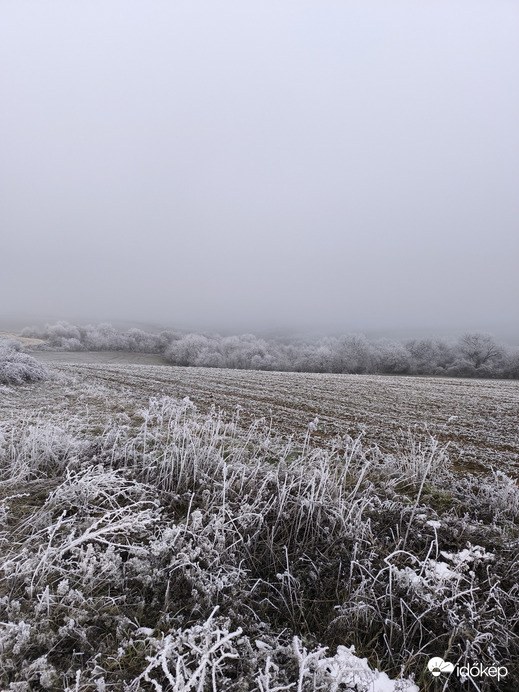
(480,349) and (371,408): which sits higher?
(480,349)

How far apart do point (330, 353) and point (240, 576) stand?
3659 centimetres

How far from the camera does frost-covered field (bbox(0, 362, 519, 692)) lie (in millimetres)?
1929

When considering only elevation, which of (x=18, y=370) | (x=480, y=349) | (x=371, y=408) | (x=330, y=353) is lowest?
(x=330, y=353)

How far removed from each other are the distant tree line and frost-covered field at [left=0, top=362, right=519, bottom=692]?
33.4m

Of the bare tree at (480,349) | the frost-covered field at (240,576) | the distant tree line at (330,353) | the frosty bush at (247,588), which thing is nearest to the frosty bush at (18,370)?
the frost-covered field at (240,576)

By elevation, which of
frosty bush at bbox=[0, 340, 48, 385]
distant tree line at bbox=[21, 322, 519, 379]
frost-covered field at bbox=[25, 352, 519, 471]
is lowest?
distant tree line at bbox=[21, 322, 519, 379]

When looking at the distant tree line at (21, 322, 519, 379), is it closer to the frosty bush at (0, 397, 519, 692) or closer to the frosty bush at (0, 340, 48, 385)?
→ the frosty bush at (0, 340, 48, 385)

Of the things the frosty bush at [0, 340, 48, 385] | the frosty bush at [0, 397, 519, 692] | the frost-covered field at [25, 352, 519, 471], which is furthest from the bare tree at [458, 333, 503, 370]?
the frosty bush at [0, 340, 48, 385]

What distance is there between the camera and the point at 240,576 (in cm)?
278

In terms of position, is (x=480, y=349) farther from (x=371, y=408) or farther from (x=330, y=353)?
(x=371, y=408)

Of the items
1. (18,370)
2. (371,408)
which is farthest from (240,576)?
(18,370)

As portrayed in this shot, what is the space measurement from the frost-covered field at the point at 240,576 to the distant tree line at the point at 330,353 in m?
33.4

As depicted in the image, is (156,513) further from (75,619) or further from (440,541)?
(440,541)

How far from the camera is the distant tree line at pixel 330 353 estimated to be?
36750 mm
